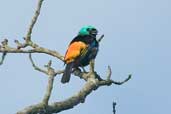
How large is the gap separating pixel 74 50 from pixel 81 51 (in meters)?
0.17

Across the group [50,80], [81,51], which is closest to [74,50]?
[81,51]

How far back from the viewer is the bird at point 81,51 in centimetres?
1214

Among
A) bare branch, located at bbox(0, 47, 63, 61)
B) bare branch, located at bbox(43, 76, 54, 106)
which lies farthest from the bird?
bare branch, located at bbox(43, 76, 54, 106)

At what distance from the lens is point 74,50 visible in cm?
1288

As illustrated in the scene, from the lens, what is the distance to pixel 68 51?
41.9ft

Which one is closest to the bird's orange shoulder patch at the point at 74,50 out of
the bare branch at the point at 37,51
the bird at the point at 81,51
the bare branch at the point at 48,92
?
the bird at the point at 81,51

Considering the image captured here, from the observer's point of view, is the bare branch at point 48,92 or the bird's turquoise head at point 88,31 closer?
the bare branch at point 48,92

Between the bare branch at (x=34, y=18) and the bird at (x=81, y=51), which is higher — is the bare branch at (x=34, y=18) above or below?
above

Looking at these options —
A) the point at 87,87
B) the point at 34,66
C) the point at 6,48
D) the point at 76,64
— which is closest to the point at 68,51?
the point at 76,64

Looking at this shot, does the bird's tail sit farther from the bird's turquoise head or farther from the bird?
the bird's turquoise head

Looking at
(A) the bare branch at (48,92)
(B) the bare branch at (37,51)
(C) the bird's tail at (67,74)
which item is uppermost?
(A) the bare branch at (48,92)

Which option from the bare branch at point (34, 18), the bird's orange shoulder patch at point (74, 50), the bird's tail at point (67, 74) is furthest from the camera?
the bird's orange shoulder patch at point (74, 50)

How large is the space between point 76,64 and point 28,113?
580cm

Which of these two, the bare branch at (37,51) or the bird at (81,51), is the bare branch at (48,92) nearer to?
the bare branch at (37,51)
